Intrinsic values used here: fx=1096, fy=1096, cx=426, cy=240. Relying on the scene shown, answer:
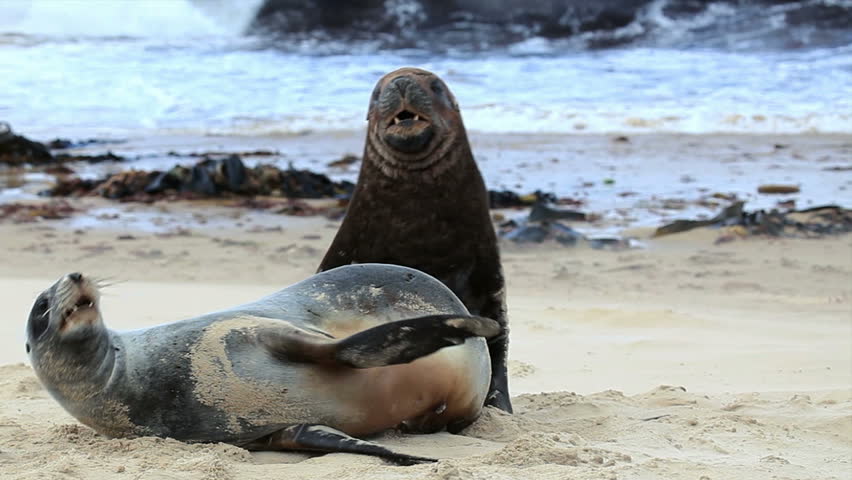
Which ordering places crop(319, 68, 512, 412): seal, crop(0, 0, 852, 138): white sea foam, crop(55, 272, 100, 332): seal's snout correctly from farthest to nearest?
1. crop(0, 0, 852, 138): white sea foam
2. crop(319, 68, 512, 412): seal
3. crop(55, 272, 100, 332): seal's snout

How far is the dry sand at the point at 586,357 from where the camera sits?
280 cm

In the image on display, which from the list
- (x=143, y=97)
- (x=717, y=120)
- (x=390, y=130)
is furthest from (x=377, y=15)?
(x=390, y=130)

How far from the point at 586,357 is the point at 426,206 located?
1458 millimetres

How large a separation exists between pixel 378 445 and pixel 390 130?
164cm

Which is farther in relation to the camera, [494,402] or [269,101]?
[269,101]

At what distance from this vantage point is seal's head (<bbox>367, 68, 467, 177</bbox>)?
4156 millimetres

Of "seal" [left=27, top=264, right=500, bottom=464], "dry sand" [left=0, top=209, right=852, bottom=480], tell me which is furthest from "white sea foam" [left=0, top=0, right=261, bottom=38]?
"seal" [left=27, top=264, right=500, bottom=464]

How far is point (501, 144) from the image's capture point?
14594 mm

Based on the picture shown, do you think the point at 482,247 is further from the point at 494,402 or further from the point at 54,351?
the point at 54,351

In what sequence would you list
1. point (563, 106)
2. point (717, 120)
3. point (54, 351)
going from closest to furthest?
1. point (54, 351)
2. point (717, 120)
3. point (563, 106)

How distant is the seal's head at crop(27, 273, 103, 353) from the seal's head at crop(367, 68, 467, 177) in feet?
5.31

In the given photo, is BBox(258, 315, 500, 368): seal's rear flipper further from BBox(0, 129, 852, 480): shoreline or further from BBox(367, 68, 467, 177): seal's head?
BBox(367, 68, 467, 177): seal's head

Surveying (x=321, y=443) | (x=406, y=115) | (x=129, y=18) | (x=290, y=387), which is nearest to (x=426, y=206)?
(x=406, y=115)

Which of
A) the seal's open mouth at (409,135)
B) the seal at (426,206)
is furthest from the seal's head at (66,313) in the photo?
the seal's open mouth at (409,135)
